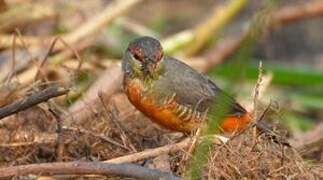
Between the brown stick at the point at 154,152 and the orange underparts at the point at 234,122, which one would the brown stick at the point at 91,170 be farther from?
the orange underparts at the point at 234,122

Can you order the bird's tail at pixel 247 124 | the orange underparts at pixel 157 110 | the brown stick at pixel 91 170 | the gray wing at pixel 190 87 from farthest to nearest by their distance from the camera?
the gray wing at pixel 190 87 < the orange underparts at pixel 157 110 < the bird's tail at pixel 247 124 < the brown stick at pixel 91 170

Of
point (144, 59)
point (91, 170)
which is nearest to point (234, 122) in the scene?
point (144, 59)

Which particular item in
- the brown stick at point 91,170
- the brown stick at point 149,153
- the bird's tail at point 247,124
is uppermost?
the bird's tail at point 247,124

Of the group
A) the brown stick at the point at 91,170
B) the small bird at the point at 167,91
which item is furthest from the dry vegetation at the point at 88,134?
the small bird at the point at 167,91

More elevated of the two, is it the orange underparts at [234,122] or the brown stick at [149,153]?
the orange underparts at [234,122]

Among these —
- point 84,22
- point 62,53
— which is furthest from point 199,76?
point 84,22

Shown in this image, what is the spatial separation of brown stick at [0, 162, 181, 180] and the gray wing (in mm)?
990

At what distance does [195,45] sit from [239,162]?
3038 mm

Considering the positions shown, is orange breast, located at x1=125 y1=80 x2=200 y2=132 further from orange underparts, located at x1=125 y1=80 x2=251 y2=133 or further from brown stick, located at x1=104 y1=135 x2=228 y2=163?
brown stick, located at x1=104 y1=135 x2=228 y2=163

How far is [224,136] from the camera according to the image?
4.15 meters

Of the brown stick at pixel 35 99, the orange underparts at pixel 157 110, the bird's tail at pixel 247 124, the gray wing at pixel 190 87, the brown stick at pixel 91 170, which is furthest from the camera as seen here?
the gray wing at pixel 190 87

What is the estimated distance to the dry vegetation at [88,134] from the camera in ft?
12.7

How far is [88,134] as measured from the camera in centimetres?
438

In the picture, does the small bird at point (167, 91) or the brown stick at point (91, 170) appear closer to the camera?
the brown stick at point (91, 170)
